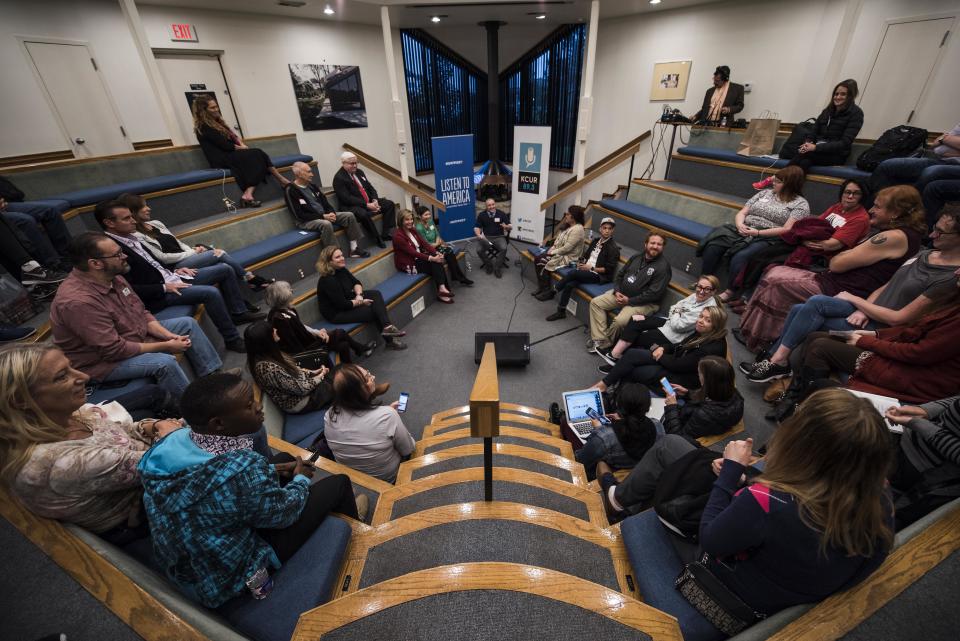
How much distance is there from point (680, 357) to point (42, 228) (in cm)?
525

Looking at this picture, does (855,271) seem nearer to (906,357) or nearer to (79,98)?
(906,357)

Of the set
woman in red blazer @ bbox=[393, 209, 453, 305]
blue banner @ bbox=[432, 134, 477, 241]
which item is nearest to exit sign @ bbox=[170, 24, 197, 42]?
blue banner @ bbox=[432, 134, 477, 241]

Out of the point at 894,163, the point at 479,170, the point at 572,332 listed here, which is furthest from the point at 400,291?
the point at 479,170

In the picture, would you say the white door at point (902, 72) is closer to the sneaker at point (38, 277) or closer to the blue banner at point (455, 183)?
the blue banner at point (455, 183)

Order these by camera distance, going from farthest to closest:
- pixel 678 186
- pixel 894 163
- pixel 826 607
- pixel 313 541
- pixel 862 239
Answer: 1. pixel 678 186
2. pixel 894 163
3. pixel 862 239
4. pixel 313 541
5. pixel 826 607

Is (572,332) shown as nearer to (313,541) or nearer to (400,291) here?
(400,291)

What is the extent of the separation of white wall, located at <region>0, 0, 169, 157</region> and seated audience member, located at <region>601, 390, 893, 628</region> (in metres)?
7.45

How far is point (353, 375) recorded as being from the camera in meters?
1.96

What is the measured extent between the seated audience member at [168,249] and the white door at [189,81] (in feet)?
9.31

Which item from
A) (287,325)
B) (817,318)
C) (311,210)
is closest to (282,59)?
(311,210)

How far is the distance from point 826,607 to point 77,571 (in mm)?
2172

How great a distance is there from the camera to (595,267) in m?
4.45

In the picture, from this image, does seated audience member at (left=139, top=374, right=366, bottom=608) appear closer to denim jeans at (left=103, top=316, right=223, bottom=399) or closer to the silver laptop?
denim jeans at (left=103, top=316, right=223, bottom=399)

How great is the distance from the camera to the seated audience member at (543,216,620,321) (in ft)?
14.3
